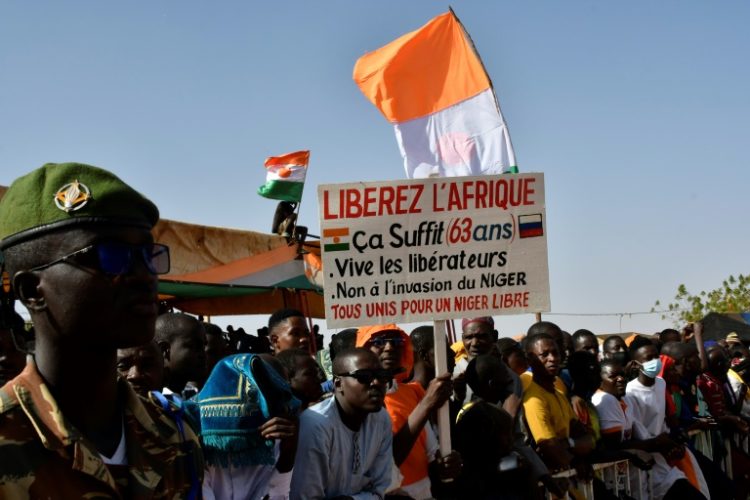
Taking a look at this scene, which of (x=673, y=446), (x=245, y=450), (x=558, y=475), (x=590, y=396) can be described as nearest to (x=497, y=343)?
(x=590, y=396)

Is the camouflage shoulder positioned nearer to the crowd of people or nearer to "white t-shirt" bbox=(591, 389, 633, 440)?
the crowd of people

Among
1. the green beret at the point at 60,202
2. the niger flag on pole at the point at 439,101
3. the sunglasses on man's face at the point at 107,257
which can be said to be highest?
the niger flag on pole at the point at 439,101

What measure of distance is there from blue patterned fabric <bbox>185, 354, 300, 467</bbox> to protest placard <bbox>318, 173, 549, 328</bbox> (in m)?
1.67

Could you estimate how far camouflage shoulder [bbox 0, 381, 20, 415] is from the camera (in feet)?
6.79

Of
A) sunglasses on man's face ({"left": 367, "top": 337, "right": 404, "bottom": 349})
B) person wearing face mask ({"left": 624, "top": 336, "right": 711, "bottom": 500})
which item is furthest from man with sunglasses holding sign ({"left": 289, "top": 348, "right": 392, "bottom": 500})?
person wearing face mask ({"left": 624, "top": 336, "right": 711, "bottom": 500})

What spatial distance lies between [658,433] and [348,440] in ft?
18.3

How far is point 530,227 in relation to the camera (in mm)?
5957

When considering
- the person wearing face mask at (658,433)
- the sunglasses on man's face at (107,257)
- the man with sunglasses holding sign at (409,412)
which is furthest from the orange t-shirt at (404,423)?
the person wearing face mask at (658,433)

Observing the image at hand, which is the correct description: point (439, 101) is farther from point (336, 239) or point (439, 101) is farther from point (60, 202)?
point (60, 202)

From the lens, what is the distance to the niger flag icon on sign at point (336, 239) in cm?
564

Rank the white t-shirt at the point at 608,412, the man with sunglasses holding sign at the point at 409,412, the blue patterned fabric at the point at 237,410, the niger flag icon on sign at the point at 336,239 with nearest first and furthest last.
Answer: the blue patterned fabric at the point at 237,410, the man with sunglasses holding sign at the point at 409,412, the niger flag icon on sign at the point at 336,239, the white t-shirt at the point at 608,412

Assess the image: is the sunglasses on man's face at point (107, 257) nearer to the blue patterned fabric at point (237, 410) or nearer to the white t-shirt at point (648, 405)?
the blue patterned fabric at point (237, 410)

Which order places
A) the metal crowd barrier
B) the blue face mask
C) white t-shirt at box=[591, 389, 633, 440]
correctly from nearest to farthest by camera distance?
the metal crowd barrier
white t-shirt at box=[591, 389, 633, 440]
the blue face mask

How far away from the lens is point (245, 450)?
3822 mm
